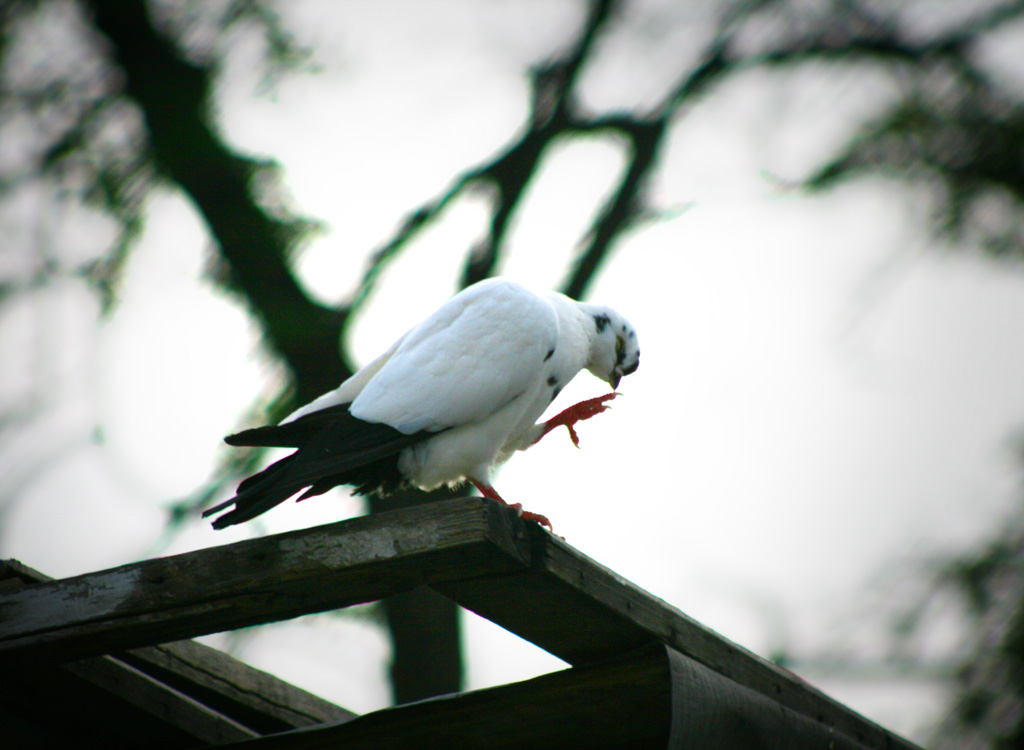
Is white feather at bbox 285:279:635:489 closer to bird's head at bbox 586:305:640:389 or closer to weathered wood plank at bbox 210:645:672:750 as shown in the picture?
bird's head at bbox 586:305:640:389

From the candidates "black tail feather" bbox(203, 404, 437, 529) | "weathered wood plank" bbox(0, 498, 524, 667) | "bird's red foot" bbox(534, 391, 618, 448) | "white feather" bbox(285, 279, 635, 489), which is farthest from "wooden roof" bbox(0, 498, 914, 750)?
"bird's red foot" bbox(534, 391, 618, 448)

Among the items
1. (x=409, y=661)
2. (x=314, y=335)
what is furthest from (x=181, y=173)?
(x=409, y=661)

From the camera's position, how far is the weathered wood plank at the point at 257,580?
1.69 m

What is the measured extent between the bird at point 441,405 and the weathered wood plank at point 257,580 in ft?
1.59

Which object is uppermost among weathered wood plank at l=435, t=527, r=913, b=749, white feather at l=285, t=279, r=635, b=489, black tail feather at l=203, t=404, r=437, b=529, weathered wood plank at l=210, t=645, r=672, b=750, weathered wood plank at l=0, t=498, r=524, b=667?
white feather at l=285, t=279, r=635, b=489

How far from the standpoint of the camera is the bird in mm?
2498

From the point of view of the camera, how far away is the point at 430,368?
281 cm

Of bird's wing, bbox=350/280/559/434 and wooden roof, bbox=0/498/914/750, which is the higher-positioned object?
bird's wing, bbox=350/280/559/434

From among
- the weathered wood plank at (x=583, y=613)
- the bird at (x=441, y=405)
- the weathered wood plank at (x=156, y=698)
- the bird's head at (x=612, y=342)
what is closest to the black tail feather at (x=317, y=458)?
the bird at (x=441, y=405)

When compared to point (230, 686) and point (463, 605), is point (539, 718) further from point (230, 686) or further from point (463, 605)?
point (230, 686)

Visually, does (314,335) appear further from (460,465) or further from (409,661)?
(460,465)

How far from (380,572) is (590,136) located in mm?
4561

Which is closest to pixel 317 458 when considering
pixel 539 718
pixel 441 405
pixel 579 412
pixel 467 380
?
pixel 441 405

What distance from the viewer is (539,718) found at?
2.08m
